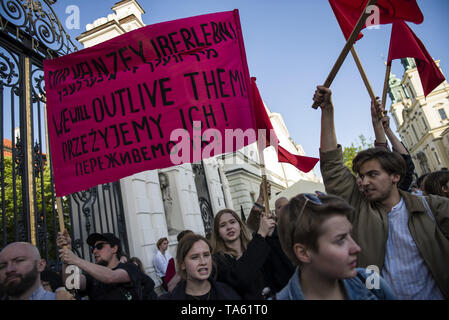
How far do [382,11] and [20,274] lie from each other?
11.9 feet

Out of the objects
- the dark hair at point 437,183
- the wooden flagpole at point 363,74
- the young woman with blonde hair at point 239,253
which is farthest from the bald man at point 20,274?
the dark hair at point 437,183

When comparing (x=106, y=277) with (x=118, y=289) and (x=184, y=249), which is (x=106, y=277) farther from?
(x=184, y=249)

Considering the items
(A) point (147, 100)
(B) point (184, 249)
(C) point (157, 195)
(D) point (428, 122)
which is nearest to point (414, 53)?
(A) point (147, 100)

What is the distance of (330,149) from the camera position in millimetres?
2141

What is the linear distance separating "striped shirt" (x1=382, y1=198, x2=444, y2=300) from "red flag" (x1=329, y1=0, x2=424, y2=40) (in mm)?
1912

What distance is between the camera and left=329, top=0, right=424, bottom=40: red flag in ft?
9.35

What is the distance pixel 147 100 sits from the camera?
2926 mm

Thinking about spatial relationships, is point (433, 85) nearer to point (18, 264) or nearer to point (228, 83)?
point (228, 83)

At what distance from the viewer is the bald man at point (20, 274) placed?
1979 mm

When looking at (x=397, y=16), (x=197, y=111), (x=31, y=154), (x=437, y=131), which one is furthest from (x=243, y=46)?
(x=437, y=131)

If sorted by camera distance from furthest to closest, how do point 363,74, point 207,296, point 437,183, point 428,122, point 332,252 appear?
point 428,122 → point 437,183 → point 363,74 → point 207,296 → point 332,252

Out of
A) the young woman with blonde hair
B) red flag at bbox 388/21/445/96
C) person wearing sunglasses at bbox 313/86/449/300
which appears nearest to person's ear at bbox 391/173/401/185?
person wearing sunglasses at bbox 313/86/449/300
